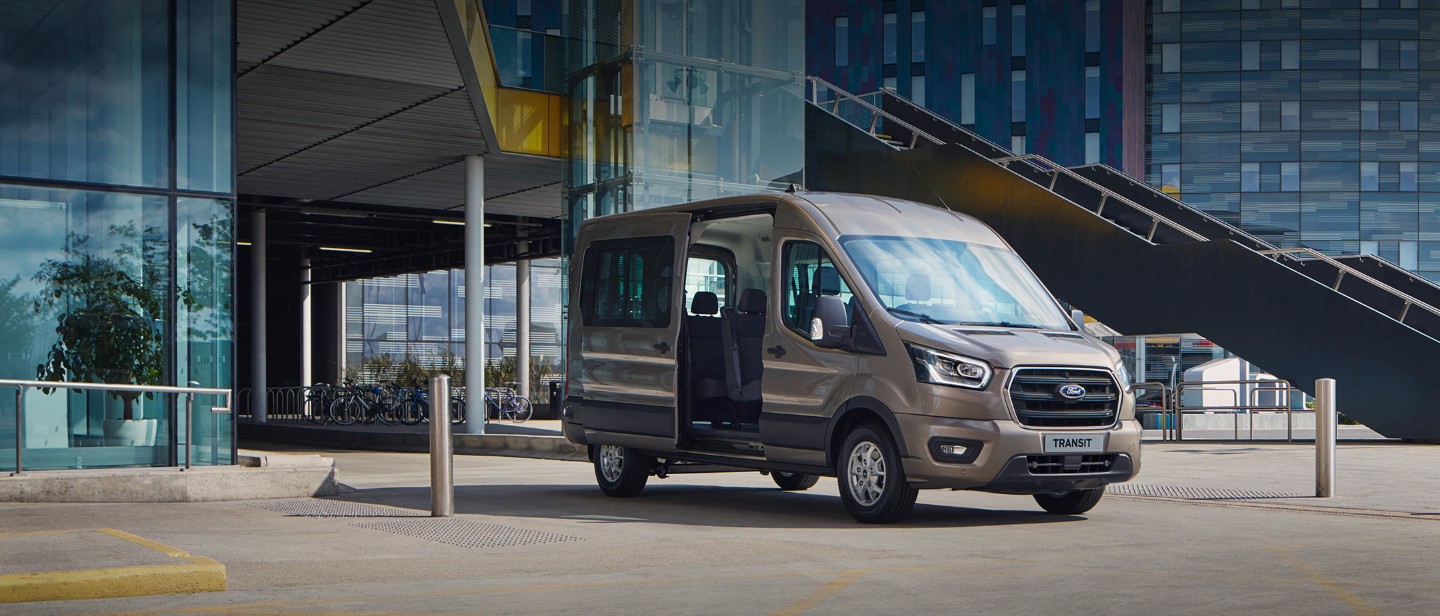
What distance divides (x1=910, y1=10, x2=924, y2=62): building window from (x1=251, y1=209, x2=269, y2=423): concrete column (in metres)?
40.8

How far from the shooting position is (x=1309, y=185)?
76750 millimetres

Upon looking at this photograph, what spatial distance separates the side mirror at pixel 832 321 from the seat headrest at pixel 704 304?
1.77 meters

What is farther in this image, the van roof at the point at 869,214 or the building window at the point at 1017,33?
the building window at the point at 1017,33

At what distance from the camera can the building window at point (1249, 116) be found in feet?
250

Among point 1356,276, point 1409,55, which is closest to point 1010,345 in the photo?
point 1356,276

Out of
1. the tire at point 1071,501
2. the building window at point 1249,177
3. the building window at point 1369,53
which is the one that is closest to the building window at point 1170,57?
the building window at point 1249,177

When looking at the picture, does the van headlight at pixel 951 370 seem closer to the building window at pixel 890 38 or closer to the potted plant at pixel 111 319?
the potted plant at pixel 111 319

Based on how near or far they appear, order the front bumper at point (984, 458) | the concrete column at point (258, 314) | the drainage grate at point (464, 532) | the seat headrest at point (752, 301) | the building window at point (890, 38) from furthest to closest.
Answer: the building window at point (890, 38) < the concrete column at point (258, 314) < the seat headrest at point (752, 301) < the front bumper at point (984, 458) < the drainage grate at point (464, 532)

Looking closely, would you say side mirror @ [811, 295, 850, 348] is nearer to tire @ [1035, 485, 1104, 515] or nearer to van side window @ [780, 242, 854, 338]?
van side window @ [780, 242, 854, 338]

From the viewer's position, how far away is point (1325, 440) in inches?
520

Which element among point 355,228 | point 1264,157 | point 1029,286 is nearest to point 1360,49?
point 1264,157

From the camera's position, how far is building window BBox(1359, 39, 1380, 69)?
76188mm

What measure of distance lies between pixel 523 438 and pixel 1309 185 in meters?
63.4

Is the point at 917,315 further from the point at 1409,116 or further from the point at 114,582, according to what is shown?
the point at 1409,116
